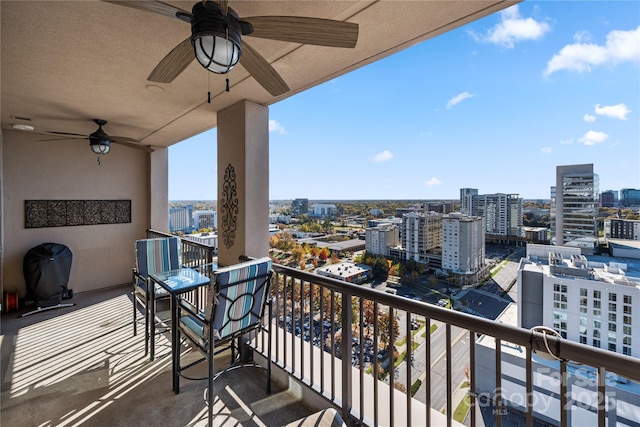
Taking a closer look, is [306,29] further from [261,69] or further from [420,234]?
[420,234]

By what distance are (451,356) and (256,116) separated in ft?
9.91

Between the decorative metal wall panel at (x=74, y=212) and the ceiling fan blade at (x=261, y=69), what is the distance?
5.11m

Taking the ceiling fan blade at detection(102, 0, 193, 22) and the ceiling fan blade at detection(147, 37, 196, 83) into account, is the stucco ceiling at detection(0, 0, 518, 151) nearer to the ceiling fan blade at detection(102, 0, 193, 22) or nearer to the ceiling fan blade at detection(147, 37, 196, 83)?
the ceiling fan blade at detection(147, 37, 196, 83)

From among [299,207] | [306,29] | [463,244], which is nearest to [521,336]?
[463,244]

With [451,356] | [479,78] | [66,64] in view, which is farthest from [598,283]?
[66,64]

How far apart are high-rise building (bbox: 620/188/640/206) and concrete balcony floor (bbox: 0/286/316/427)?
99.5 inches

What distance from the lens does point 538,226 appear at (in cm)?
202

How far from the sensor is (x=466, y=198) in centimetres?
234

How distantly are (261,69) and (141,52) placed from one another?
1277 millimetres

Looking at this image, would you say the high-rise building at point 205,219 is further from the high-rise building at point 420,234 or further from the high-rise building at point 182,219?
the high-rise building at point 420,234

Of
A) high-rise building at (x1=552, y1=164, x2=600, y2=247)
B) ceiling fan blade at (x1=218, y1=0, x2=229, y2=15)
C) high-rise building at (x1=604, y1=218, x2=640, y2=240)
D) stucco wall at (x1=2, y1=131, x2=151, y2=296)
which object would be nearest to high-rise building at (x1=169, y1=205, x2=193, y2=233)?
stucco wall at (x1=2, y1=131, x2=151, y2=296)

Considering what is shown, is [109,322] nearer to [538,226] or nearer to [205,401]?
[205,401]

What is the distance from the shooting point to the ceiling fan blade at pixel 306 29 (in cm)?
140

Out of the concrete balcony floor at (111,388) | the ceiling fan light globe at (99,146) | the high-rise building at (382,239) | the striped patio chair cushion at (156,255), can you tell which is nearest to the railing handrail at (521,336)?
the high-rise building at (382,239)
